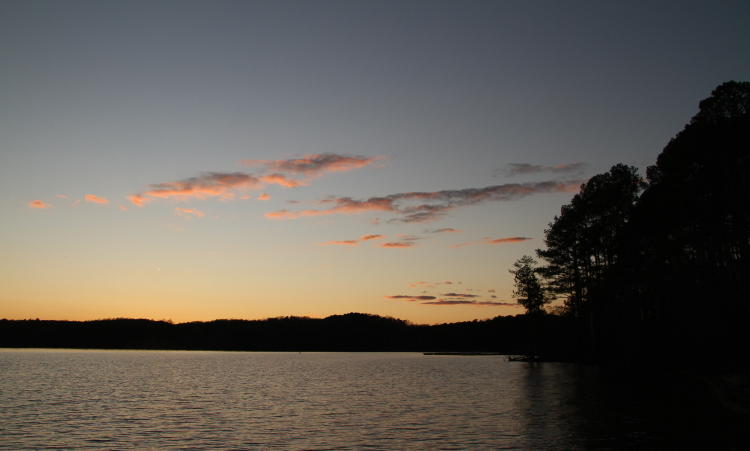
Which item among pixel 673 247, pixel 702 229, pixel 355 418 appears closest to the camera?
pixel 355 418

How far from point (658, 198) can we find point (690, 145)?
22.1 feet

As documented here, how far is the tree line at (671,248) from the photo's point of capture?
37.4 m

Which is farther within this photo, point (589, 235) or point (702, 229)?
point (589, 235)

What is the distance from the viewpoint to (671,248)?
161 feet

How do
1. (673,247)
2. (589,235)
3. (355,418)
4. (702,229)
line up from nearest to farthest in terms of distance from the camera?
(355,418), (702,229), (673,247), (589,235)

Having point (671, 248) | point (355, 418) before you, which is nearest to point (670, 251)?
point (671, 248)

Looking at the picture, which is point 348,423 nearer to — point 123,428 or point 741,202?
point 123,428

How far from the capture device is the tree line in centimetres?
3741

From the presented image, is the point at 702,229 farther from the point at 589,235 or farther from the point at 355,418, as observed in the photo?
the point at 355,418

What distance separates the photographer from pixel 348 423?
3544 centimetres

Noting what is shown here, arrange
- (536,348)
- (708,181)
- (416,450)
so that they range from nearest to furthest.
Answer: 1. (416,450)
2. (708,181)
3. (536,348)

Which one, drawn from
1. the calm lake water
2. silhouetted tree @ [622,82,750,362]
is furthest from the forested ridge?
the calm lake water

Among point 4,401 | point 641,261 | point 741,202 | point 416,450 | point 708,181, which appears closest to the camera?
point 416,450

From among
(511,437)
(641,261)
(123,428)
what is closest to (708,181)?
(641,261)
